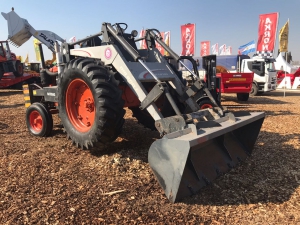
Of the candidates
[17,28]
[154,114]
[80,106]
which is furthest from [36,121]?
[17,28]

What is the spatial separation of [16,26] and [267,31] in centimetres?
1471

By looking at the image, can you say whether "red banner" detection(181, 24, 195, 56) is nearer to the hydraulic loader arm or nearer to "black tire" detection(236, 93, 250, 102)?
"black tire" detection(236, 93, 250, 102)

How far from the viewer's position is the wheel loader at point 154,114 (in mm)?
2857

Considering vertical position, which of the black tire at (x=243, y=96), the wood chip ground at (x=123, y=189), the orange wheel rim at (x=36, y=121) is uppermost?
the orange wheel rim at (x=36, y=121)

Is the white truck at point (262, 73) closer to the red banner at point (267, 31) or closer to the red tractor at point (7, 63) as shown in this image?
the red banner at point (267, 31)

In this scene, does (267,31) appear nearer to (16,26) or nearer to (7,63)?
(16,26)

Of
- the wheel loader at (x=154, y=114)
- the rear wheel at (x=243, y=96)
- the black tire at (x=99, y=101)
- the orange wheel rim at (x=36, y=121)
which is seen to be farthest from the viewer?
the rear wheel at (x=243, y=96)

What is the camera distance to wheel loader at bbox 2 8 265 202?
2.86 metres

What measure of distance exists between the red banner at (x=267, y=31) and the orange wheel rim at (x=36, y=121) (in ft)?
51.8

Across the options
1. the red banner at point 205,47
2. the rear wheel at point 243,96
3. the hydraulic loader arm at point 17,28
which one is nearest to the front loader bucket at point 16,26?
the hydraulic loader arm at point 17,28

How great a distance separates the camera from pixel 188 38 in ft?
73.6

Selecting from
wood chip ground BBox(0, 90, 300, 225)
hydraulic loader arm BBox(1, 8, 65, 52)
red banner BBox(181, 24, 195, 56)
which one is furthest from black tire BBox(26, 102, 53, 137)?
red banner BBox(181, 24, 195, 56)

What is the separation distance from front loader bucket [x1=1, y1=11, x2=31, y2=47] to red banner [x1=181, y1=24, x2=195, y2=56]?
14.8 m

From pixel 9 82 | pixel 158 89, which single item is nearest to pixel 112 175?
pixel 158 89
